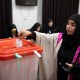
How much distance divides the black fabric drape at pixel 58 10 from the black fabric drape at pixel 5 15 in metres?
1.05

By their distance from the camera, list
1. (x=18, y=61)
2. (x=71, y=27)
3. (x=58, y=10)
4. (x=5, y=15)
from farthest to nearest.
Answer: (x=58, y=10), (x=5, y=15), (x=71, y=27), (x=18, y=61)

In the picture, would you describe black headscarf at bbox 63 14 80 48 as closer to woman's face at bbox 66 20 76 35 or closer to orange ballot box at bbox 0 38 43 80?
woman's face at bbox 66 20 76 35

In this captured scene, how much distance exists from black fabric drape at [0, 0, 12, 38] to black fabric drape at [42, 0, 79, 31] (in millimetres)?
1048

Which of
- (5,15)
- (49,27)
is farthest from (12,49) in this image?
(49,27)

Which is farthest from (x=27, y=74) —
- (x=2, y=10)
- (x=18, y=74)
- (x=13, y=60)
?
(x=2, y=10)

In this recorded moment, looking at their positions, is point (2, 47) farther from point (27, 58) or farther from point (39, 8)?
point (39, 8)

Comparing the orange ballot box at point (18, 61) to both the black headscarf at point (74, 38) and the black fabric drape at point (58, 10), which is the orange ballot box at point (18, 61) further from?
the black fabric drape at point (58, 10)

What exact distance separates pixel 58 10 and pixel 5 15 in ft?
5.43

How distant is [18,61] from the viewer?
118 cm

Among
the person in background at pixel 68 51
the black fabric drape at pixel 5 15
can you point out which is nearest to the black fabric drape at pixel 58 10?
the black fabric drape at pixel 5 15

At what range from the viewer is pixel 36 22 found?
4.56 metres

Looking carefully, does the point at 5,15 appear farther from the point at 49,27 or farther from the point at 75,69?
the point at 75,69

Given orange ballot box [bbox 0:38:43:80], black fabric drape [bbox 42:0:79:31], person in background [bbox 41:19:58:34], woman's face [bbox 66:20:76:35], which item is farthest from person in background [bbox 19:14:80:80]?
black fabric drape [bbox 42:0:79:31]

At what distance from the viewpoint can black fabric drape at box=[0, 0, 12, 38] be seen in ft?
12.9
